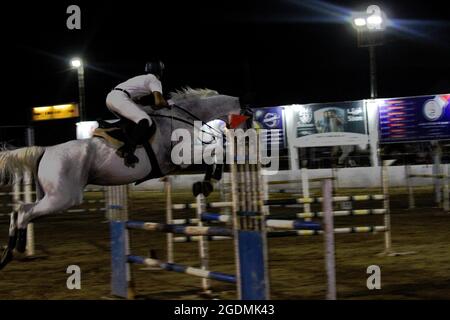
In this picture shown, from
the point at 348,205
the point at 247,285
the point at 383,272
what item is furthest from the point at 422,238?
the point at 247,285

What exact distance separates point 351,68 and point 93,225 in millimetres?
28952

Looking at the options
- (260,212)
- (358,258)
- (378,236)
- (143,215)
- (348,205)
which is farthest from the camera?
(143,215)

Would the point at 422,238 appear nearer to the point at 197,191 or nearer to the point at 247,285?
the point at 197,191

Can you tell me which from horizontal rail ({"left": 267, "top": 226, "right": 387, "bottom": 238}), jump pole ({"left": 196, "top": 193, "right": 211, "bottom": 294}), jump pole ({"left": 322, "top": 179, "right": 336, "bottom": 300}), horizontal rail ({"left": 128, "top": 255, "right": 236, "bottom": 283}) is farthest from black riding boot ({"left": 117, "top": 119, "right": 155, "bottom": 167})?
jump pole ({"left": 322, "top": 179, "right": 336, "bottom": 300})

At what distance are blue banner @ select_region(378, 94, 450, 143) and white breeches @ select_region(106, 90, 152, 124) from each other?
17210 mm

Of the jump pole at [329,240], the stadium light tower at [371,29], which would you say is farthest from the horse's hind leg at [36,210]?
the stadium light tower at [371,29]

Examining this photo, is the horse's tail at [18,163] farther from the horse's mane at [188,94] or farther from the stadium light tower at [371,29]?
the stadium light tower at [371,29]

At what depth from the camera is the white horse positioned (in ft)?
19.1

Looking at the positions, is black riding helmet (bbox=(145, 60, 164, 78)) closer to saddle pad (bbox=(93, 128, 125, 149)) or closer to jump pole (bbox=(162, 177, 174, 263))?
saddle pad (bbox=(93, 128, 125, 149))

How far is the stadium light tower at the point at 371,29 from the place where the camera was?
66.2 ft

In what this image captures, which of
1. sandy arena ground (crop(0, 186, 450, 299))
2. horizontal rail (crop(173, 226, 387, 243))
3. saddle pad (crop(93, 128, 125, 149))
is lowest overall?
sandy arena ground (crop(0, 186, 450, 299))

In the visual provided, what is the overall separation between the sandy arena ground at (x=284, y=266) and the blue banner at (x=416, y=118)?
9.92m

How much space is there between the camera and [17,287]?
6.77 meters

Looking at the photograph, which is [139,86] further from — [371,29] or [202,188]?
A: [371,29]
